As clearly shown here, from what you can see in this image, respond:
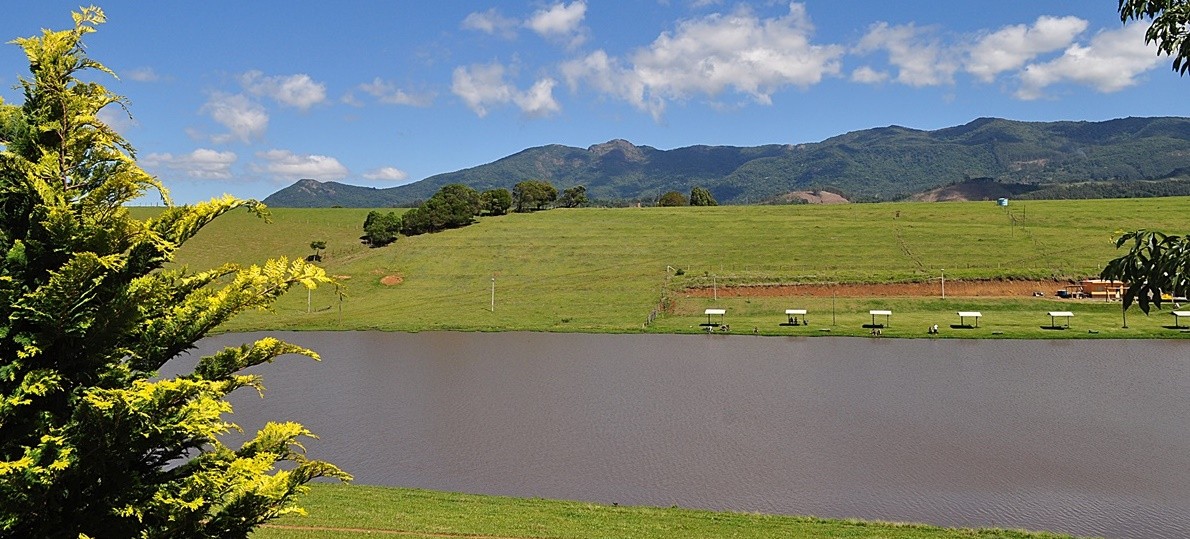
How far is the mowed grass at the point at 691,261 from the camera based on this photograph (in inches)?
2044

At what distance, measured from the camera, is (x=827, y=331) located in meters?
45.2

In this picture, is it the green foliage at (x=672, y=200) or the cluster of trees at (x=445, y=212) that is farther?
the green foliage at (x=672, y=200)

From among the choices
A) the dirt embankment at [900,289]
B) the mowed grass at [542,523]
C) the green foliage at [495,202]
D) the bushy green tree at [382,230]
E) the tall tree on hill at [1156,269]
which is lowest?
the mowed grass at [542,523]

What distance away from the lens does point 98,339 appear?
6312 mm

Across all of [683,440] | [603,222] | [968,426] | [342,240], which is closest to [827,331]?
[968,426]

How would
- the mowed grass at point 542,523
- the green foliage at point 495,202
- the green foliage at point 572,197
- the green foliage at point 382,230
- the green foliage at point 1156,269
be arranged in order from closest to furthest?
the green foliage at point 1156,269
the mowed grass at point 542,523
the green foliage at point 382,230
the green foliage at point 495,202
the green foliage at point 572,197

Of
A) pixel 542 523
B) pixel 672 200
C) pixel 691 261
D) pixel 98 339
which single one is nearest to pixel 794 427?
pixel 542 523

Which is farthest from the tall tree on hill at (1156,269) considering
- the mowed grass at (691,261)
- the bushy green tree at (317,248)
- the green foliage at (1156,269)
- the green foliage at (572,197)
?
the green foliage at (572,197)

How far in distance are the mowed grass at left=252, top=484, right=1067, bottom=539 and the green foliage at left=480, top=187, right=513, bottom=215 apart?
90.2 m

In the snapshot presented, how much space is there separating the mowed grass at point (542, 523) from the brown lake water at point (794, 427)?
55.2 inches

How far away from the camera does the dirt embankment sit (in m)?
56.4

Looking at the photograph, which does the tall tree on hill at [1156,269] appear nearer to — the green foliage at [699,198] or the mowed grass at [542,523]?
the mowed grass at [542,523]

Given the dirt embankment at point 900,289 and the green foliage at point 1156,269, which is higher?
the green foliage at point 1156,269

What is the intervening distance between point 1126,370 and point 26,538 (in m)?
37.8
